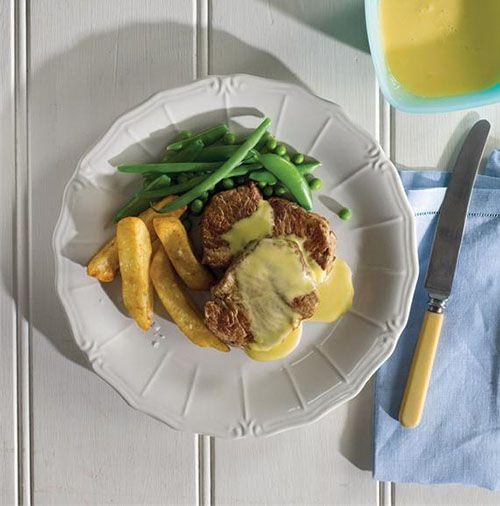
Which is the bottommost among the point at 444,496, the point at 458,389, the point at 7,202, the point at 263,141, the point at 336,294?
the point at 444,496

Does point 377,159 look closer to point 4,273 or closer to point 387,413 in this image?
point 387,413

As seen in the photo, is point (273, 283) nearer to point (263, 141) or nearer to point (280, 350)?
point (280, 350)

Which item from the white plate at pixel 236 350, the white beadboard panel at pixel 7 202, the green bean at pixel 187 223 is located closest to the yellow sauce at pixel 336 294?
the white plate at pixel 236 350

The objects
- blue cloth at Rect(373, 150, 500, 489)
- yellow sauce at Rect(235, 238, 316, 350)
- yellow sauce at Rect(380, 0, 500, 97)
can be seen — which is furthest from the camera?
blue cloth at Rect(373, 150, 500, 489)

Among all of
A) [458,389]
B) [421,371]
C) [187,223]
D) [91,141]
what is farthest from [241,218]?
[458,389]

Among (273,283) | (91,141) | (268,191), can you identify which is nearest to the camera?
(273,283)

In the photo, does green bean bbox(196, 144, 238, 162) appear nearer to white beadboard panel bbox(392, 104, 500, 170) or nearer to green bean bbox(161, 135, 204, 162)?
green bean bbox(161, 135, 204, 162)

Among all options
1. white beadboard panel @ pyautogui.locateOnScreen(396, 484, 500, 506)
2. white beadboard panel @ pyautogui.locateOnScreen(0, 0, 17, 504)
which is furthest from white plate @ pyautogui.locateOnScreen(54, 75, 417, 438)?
white beadboard panel @ pyautogui.locateOnScreen(396, 484, 500, 506)
